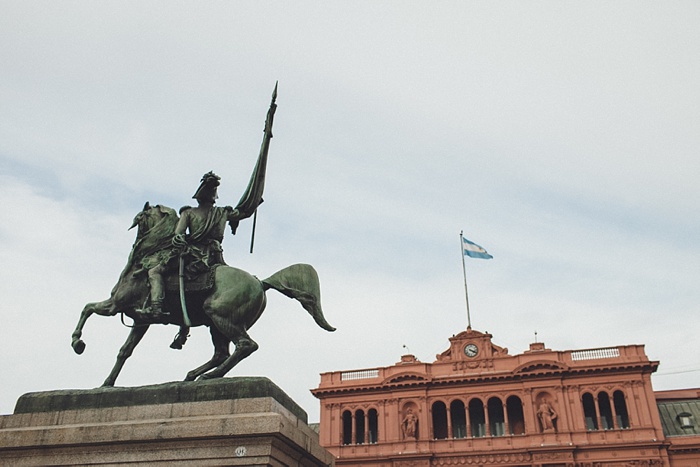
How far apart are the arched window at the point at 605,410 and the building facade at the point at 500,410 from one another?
63 millimetres

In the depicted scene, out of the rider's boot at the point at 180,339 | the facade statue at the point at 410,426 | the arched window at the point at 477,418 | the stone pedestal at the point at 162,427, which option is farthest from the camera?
the arched window at the point at 477,418

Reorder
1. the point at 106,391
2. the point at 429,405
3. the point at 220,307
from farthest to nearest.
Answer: the point at 429,405, the point at 220,307, the point at 106,391

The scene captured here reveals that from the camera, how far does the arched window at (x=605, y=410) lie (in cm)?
4012

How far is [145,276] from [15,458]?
8.29 ft

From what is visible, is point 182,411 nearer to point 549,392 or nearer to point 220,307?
point 220,307

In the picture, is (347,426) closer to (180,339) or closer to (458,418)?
(458,418)

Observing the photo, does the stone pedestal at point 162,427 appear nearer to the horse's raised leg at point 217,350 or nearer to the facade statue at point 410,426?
the horse's raised leg at point 217,350

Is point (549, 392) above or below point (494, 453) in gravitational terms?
above

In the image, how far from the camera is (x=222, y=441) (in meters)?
6.76

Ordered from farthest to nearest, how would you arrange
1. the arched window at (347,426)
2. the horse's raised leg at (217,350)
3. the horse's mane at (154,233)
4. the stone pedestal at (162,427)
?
the arched window at (347,426) → the horse's mane at (154,233) → the horse's raised leg at (217,350) → the stone pedestal at (162,427)

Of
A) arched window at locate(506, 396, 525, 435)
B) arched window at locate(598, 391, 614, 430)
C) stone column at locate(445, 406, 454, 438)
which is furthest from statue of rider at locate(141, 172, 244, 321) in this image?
arched window at locate(598, 391, 614, 430)

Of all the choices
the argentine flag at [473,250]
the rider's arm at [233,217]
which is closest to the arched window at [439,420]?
the argentine flag at [473,250]

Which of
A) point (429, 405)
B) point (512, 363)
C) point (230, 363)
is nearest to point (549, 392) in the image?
point (512, 363)

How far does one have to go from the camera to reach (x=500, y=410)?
42.3 metres
